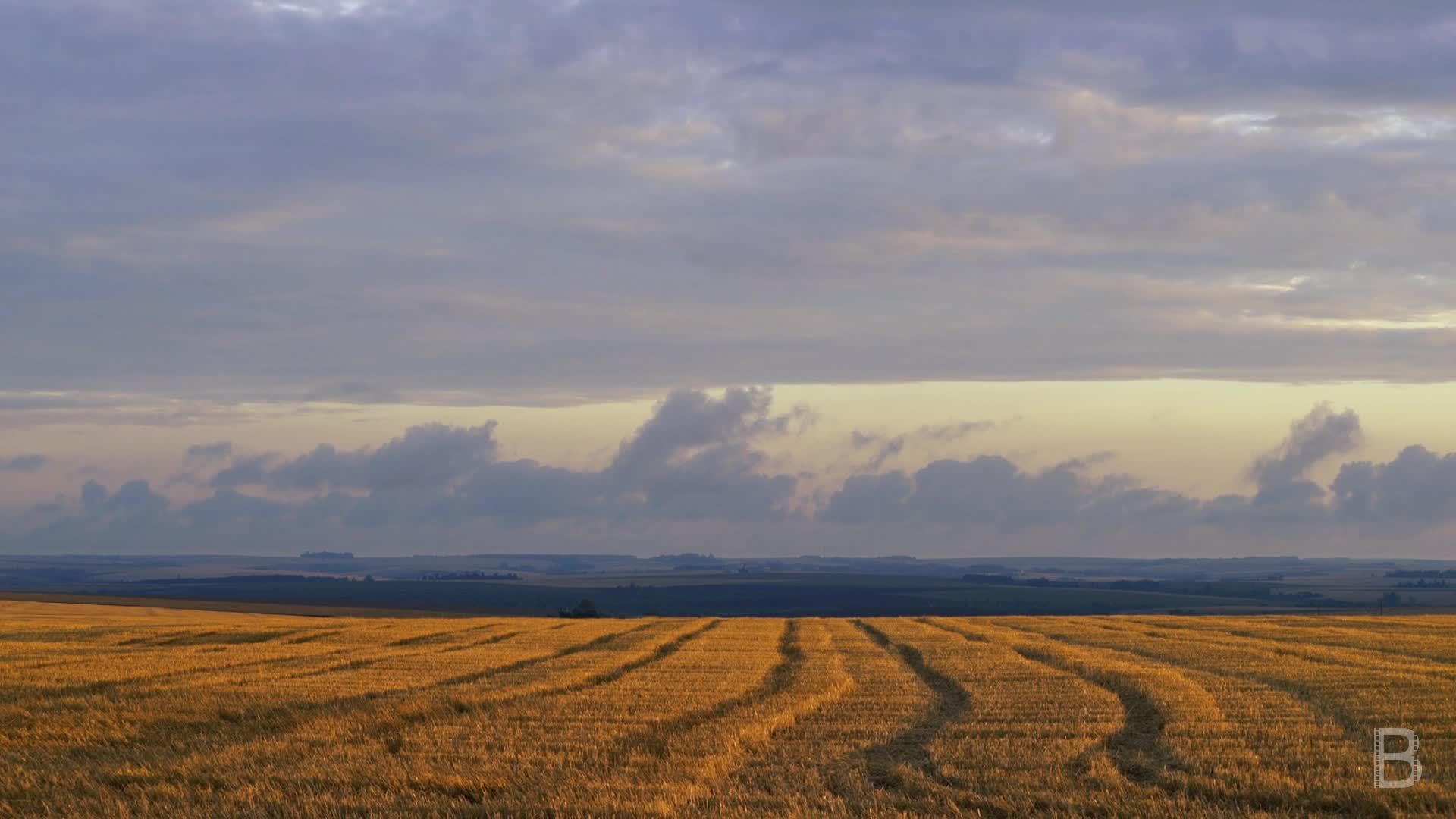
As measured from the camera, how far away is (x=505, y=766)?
704 inches

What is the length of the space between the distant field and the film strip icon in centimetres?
24

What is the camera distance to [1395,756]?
18.0 metres

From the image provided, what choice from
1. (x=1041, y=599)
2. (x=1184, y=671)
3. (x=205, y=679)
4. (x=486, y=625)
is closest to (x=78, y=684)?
(x=205, y=679)

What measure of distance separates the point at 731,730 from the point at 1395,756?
1002 cm

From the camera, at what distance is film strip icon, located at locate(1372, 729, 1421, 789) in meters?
16.0

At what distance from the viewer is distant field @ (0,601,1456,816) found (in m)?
15.8

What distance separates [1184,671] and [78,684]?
27447mm

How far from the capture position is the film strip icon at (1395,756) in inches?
630

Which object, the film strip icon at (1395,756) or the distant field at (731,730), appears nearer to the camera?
the distant field at (731,730)

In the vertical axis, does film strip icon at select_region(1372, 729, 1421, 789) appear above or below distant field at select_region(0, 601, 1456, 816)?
above

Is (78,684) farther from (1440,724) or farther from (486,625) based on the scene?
(486,625)

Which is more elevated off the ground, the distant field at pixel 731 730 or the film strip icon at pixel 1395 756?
the film strip icon at pixel 1395 756

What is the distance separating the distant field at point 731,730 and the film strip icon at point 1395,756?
0.78 feet

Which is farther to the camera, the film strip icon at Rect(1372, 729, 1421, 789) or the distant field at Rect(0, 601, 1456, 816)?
the film strip icon at Rect(1372, 729, 1421, 789)
